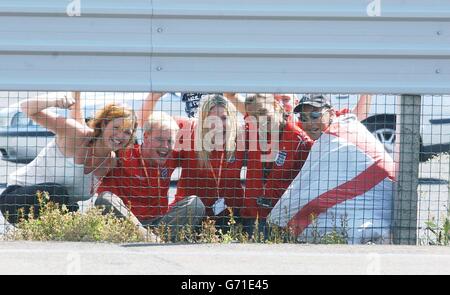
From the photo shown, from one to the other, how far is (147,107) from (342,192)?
145 centimetres

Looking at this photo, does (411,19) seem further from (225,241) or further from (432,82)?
(225,241)

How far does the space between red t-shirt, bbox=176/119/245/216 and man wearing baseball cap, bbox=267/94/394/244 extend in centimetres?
31

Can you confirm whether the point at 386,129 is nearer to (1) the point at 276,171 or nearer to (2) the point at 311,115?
(2) the point at 311,115

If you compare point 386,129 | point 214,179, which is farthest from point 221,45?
point 386,129

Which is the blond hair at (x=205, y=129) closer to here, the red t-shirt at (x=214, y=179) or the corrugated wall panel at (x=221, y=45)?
the red t-shirt at (x=214, y=179)

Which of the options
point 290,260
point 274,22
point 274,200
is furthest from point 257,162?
point 290,260

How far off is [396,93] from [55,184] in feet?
7.71

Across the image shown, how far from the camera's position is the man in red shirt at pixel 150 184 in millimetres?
7848

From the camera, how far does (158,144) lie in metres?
8.26

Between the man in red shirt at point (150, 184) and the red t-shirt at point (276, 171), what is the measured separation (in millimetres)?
355

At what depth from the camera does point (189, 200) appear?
7914 millimetres

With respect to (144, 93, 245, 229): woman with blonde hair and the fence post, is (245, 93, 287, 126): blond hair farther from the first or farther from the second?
the fence post

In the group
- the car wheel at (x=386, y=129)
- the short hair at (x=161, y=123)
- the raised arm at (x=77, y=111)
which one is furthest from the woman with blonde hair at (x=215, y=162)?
the car wheel at (x=386, y=129)

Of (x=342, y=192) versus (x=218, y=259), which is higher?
(x=342, y=192)
